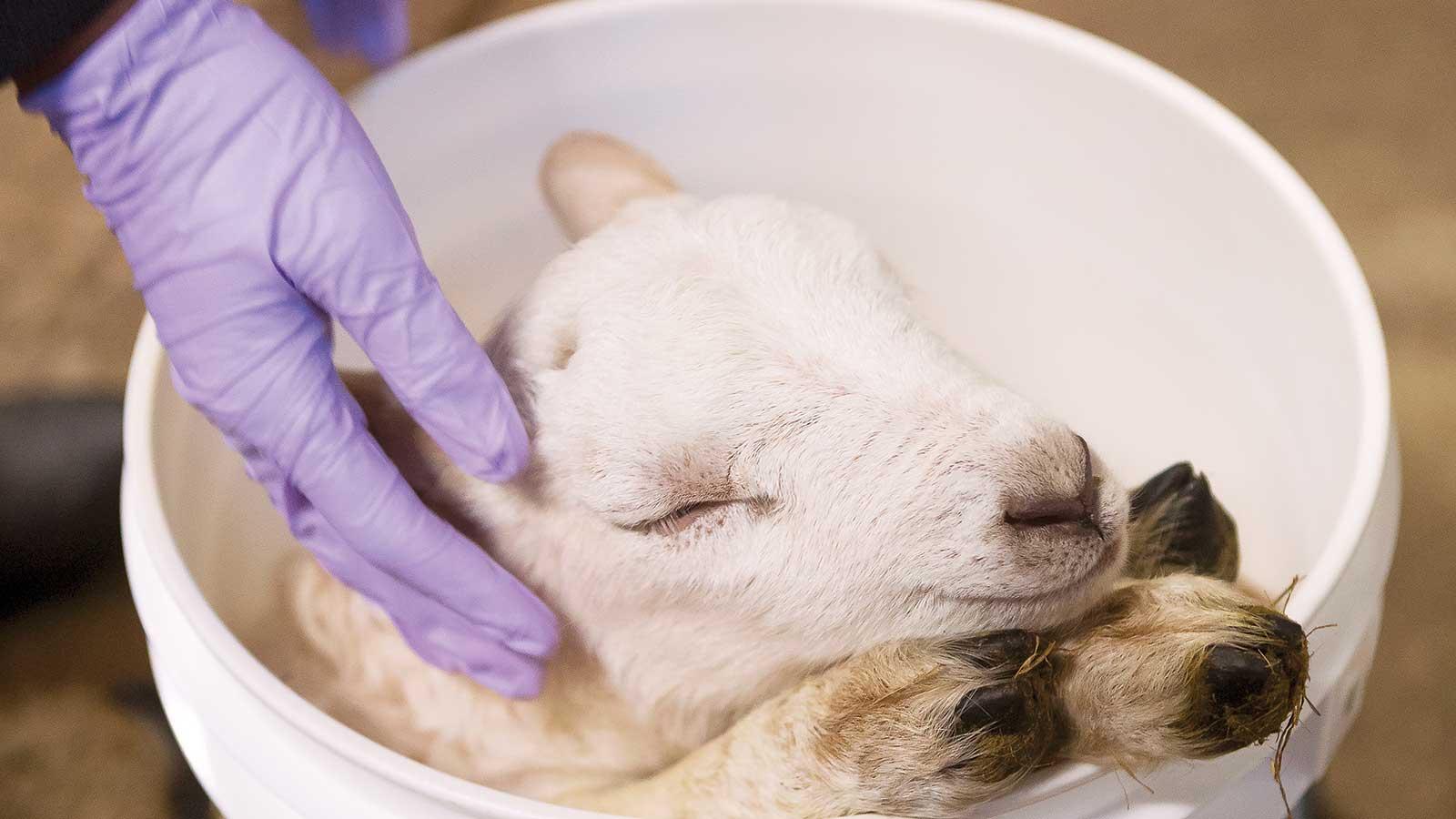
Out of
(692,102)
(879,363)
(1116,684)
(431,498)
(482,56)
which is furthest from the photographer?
(692,102)

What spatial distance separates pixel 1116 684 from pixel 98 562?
1596 millimetres

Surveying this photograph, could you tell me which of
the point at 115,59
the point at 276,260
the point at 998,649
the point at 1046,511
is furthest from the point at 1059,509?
the point at 115,59

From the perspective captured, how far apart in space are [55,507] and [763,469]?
1346 mm

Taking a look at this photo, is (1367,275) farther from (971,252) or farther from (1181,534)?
(1181,534)

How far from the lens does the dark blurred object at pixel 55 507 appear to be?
1.87 m

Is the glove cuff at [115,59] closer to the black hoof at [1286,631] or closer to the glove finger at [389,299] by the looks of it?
the glove finger at [389,299]

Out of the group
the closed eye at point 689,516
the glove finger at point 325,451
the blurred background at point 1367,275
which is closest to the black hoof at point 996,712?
the closed eye at point 689,516

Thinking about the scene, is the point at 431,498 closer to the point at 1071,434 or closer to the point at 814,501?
the point at 814,501

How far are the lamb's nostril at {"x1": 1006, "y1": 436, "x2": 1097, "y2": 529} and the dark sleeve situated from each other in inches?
32.8

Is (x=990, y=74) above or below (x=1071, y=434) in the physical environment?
above

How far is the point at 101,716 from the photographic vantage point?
176cm

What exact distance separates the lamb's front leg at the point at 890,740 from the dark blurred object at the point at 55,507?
1.19 meters

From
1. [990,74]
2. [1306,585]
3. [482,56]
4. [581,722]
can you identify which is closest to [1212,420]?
[990,74]

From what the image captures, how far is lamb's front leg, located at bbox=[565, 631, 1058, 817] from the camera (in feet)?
2.92
